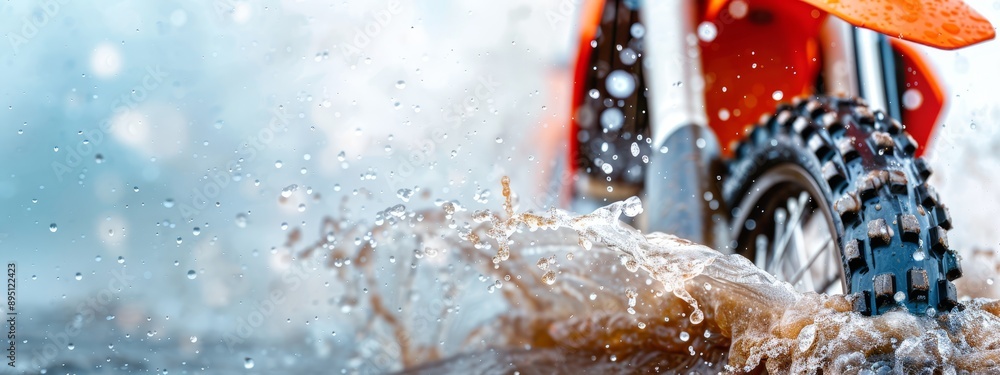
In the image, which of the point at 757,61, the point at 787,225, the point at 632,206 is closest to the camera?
the point at 632,206

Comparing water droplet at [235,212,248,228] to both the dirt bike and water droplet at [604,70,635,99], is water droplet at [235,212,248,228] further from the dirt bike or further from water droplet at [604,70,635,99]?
water droplet at [604,70,635,99]

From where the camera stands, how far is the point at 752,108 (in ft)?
8.54

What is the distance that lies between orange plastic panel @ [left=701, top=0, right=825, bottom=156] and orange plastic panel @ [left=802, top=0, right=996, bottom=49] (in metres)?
0.80

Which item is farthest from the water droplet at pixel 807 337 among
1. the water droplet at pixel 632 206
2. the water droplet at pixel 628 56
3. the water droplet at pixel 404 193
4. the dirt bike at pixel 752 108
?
the water droplet at pixel 628 56

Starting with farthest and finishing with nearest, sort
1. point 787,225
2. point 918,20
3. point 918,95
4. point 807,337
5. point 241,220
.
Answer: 1. point 241,220
2. point 918,95
3. point 787,225
4. point 918,20
5. point 807,337

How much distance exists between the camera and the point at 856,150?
157cm

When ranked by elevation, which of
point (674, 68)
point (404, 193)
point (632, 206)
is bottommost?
point (632, 206)

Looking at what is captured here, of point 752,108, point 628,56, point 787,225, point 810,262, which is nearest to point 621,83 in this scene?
point 628,56

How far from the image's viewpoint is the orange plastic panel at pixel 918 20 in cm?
161

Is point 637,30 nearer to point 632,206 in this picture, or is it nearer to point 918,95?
point 918,95

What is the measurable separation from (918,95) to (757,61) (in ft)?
1.61

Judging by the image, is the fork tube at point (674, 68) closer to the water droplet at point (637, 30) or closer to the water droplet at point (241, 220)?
the water droplet at point (637, 30)

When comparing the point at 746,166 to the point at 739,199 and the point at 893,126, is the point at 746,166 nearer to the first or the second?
the point at 739,199

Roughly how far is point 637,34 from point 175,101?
176 centimetres
